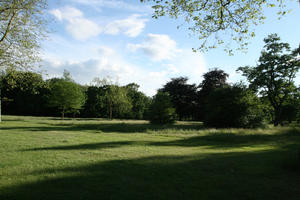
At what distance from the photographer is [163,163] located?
25.5 feet

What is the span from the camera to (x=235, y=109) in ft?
92.6

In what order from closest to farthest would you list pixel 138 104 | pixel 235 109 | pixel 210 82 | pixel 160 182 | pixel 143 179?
pixel 160 182
pixel 143 179
pixel 235 109
pixel 210 82
pixel 138 104

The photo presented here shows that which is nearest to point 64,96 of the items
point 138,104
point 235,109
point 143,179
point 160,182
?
point 138,104

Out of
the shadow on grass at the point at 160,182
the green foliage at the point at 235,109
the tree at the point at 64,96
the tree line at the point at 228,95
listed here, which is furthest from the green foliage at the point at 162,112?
the shadow on grass at the point at 160,182

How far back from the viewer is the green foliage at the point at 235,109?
28.1 m

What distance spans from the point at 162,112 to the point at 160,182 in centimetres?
2875

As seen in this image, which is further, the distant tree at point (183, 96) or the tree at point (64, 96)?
the distant tree at point (183, 96)

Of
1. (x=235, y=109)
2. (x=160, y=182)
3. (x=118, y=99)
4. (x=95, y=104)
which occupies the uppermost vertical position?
(x=118, y=99)

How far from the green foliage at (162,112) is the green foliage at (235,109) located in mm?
7221

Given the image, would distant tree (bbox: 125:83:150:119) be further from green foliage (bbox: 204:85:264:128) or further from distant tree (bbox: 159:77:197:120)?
green foliage (bbox: 204:85:264:128)

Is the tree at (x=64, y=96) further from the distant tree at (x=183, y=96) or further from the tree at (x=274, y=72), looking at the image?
the tree at (x=274, y=72)

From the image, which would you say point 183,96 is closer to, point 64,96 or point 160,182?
point 64,96

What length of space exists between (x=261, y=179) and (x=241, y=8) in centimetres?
801

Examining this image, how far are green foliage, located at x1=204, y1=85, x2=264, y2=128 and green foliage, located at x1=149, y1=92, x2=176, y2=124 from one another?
7.22m
